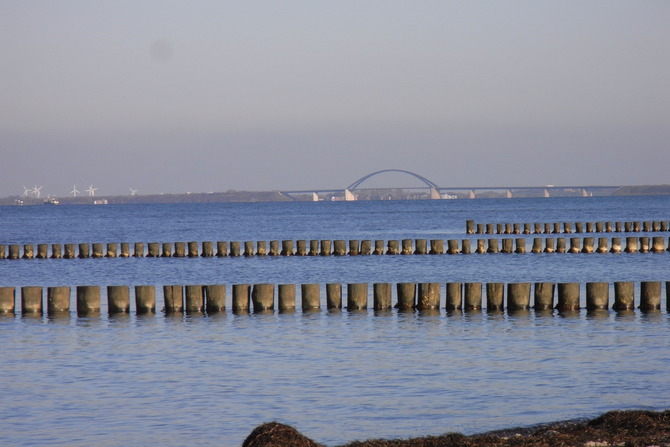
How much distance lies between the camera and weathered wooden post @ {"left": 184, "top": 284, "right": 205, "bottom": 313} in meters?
25.2

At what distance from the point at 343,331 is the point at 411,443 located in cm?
1064

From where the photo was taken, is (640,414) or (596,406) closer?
(640,414)

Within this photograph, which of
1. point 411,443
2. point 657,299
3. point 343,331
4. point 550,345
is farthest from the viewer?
point 657,299

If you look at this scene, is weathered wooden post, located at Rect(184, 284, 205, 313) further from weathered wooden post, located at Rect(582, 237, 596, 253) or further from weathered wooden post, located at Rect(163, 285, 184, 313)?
weathered wooden post, located at Rect(582, 237, 596, 253)

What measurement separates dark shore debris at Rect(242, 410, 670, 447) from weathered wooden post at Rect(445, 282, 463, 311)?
1254 centimetres

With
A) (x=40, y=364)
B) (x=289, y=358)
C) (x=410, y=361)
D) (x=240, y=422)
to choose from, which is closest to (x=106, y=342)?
(x=40, y=364)

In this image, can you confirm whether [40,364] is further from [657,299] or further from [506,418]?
[657,299]

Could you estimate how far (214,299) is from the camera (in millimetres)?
25297

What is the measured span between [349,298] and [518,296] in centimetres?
409

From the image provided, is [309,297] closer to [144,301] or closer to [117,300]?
[144,301]

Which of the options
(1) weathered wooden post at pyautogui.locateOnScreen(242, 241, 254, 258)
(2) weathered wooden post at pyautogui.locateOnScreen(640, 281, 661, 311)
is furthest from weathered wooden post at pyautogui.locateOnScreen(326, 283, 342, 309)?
(1) weathered wooden post at pyautogui.locateOnScreen(242, 241, 254, 258)

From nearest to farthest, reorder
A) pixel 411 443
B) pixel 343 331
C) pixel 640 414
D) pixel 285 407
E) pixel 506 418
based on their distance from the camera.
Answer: pixel 411 443 → pixel 640 414 → pixel 506 418 → pixel 285 407 → pixel 343 331

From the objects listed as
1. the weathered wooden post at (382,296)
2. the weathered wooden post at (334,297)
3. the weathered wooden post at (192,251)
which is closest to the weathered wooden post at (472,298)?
the weathered wooden post at (382,296)

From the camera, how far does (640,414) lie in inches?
476
